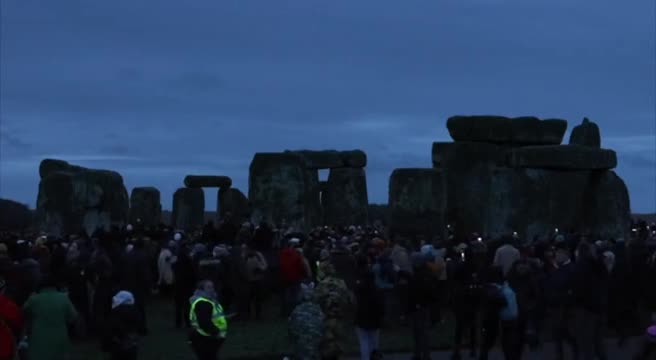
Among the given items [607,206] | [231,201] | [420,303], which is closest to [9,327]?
[420,303]

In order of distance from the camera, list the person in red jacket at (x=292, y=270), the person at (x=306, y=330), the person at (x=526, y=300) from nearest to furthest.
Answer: the person at (x=306, y=330) < the person at (x=526, y=300) < the person in red jacket at (x=292, y=270)

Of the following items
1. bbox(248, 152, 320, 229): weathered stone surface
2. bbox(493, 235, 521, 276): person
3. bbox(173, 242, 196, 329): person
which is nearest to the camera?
bbox(493, 235, 521, 276): person

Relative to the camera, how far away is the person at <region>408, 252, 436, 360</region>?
1723 centimetres

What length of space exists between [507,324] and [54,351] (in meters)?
5.42

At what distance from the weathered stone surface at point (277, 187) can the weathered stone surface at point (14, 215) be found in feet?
48.5

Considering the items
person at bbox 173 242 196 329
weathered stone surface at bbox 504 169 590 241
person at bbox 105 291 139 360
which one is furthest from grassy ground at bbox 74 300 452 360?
weathered stone surface at bbox 504 169 590 241

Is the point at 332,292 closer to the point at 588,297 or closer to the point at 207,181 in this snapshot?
the point at 588,297

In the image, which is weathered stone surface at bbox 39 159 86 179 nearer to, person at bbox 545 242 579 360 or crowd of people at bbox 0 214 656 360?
crowd of people at bbox 0 214 656 360

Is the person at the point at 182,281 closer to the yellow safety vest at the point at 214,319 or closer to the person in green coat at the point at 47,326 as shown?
the person in green coat at the point at 47,326

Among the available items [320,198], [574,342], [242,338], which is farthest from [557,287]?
[320,198]

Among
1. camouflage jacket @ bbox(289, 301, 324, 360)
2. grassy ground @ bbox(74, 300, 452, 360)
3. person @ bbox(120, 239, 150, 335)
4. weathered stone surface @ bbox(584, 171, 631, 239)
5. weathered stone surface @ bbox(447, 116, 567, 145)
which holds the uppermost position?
weathered stone surface @ bbox(447, 116, 567, 145)

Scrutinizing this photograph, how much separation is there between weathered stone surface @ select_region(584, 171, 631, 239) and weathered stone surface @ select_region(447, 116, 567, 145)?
289 inches

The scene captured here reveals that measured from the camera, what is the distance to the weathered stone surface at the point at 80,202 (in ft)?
121

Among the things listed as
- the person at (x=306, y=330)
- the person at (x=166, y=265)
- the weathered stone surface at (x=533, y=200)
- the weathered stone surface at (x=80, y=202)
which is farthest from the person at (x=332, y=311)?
the weathered stone surface at (x=80, y=202)
